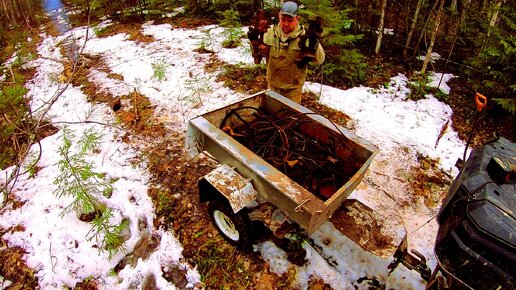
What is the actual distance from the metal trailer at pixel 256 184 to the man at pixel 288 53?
56 cm

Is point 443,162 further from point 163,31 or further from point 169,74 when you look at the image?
point 163,31

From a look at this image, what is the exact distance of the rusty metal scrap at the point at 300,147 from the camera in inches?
129

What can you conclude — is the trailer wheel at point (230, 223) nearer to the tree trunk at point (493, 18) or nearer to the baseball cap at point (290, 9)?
the baseball cap at point (290, 9)

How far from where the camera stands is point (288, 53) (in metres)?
4.10

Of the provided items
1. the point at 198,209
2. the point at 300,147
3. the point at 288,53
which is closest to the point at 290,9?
the point at 288,53

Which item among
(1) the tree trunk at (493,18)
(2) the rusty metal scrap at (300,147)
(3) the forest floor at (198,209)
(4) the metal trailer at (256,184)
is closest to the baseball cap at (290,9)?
(4) the metal trailer at (256,184)

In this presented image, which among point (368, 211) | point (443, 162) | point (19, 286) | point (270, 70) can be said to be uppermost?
point (270, 70)

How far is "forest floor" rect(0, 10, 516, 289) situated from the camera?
331 centimetres

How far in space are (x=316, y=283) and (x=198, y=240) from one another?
1.47m

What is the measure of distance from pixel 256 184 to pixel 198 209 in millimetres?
1350

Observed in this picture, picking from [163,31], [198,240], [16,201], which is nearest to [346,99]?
[198,240]

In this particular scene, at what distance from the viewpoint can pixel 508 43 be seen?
516cm

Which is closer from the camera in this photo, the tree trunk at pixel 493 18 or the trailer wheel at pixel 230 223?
the trailer wheel at pixel 230 223

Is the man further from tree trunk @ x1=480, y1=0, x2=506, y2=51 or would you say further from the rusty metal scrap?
tree trunk @ x1=480, y1=0, x2=506, y2=51
